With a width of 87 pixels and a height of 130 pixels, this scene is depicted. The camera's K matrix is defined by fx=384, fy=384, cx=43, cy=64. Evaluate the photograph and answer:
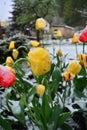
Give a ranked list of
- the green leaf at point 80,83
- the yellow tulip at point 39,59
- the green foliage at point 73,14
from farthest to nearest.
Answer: the green foliage at point 73,14, the green leaf at point 80,83, the yellow tulip at point 39,59

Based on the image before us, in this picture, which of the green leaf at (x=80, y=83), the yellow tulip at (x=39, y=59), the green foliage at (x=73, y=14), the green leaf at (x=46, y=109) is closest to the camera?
the yellow tulip at (x=39, y=59)

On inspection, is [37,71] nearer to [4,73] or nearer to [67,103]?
[4,73]

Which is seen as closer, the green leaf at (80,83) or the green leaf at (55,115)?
the green leaf at (55,115)

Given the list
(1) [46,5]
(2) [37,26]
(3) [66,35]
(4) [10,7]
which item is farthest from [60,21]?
(2) [37,26]

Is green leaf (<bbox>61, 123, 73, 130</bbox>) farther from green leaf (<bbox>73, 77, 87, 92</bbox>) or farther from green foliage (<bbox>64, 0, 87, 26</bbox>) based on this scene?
green foliage (<bbox>64, 0, 87, 26</bbox>)

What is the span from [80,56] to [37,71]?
28 centimetres

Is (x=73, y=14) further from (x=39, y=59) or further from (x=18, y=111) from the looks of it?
(x=39, y=59)

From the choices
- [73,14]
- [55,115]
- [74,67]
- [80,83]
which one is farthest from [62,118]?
[73,14]

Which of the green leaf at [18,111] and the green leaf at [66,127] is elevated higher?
the green leaf at [18,111]

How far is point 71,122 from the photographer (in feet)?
3.23

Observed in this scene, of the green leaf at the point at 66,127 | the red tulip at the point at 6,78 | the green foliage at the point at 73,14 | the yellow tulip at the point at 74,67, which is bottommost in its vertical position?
the green foliage at the point at 73,14

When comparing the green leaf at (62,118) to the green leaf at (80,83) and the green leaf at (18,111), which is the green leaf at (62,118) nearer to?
the green leaf at (18,111)

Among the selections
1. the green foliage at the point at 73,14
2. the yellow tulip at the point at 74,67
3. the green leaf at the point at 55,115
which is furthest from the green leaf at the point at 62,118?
the green foliage at the point at 73,14

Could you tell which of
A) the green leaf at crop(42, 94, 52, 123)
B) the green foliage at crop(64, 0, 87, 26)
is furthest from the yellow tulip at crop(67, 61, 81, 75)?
the green foliage at crop(64, 0, 87, 26)
